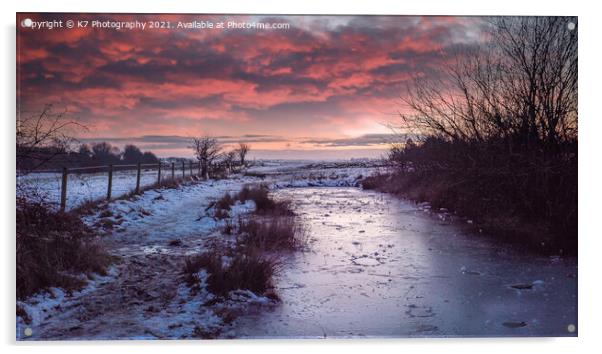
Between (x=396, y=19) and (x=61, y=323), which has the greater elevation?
(x=396, y=19)

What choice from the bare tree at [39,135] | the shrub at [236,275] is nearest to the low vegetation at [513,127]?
the shrub at [236,275]

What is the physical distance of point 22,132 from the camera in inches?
183

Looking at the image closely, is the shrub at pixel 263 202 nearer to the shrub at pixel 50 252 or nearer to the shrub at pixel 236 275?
the shrub at pixel 236 275

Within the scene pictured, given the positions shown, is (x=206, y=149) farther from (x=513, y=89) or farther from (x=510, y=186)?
(x=513, y=89)

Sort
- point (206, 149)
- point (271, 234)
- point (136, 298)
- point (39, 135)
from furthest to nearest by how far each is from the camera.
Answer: point (271, 234), point (206, 149), point (39, 135), point (136, 298)

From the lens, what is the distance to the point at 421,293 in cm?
471

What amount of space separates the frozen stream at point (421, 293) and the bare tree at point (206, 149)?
5.33 feet

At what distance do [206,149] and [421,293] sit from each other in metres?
2.93

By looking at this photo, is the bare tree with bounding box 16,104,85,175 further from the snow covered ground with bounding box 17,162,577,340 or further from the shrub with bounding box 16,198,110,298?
the snow covered ground with bounding box 17,162,577,340

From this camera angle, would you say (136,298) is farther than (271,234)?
No

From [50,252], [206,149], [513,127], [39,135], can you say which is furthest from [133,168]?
[513,127]

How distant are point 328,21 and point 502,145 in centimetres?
266
